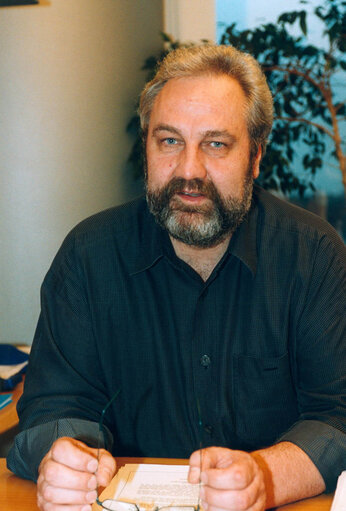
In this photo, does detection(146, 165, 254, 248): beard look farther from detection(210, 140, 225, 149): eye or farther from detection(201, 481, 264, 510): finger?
detection(201, 481, 264, 510): finger

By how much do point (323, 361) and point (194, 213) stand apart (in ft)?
1.46

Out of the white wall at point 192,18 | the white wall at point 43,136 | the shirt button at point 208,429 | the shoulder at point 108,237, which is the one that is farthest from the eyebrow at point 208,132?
the white wall at point 192,18

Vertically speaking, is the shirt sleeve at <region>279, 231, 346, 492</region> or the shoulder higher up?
the shoulder

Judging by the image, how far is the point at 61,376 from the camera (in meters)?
1.31

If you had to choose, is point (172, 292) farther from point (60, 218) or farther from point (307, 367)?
point (60, 218)

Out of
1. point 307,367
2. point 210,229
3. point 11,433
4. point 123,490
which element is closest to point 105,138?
point 11,433

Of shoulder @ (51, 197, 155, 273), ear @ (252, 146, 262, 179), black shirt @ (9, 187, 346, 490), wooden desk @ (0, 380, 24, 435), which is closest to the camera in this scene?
black shirt @ (9, 187, 346, 490)

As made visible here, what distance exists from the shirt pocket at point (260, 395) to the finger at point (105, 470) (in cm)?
45

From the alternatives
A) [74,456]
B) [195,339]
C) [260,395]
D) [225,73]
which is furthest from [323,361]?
[225,73]

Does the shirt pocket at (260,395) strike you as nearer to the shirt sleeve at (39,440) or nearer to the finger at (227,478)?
the shirt sleeve at (39,440)

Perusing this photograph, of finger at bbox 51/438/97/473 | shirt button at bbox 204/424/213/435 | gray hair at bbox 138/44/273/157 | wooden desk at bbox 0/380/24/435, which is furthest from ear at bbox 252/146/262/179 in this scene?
wooden desk at bbox 0/380/24/435

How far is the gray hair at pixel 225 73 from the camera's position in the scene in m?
1.48

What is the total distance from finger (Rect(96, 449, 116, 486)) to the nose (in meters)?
0.67

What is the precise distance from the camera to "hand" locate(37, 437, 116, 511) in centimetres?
95
